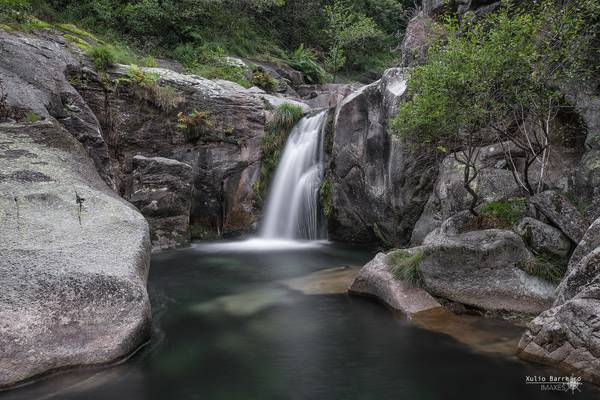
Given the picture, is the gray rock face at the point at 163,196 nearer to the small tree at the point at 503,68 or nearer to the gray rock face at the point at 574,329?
the small tree at the point at 503,68

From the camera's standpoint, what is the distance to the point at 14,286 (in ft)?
15.0

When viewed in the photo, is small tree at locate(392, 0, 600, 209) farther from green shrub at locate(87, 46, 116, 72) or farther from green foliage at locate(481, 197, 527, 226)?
green shrub at locate(87, 46, 116, 72)

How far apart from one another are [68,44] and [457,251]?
13381 mm

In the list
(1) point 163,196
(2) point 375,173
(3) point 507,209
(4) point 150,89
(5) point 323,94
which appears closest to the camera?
(3) point 507,209

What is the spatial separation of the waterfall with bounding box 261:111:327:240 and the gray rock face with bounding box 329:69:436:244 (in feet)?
2.84

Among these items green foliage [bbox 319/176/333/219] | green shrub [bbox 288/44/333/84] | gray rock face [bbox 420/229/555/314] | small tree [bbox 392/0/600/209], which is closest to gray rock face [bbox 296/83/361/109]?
green shrub [bbox 288/44/333/84]

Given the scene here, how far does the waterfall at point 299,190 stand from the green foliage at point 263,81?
540 cm

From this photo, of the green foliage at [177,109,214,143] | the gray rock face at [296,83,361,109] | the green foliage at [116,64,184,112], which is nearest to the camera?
the green foliage at [116,64,184,112]

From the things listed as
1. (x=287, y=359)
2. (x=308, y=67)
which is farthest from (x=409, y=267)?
(x=308, y=67)

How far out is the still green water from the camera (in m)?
4.48

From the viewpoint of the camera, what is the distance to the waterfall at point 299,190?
46.3 feet

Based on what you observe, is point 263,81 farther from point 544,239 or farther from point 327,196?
point 544,239

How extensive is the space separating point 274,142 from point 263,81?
5.61m

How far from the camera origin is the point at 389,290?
23.3 ft
